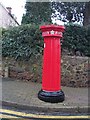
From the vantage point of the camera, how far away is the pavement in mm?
5348

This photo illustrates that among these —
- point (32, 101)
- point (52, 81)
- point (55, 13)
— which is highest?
point (55, 13)

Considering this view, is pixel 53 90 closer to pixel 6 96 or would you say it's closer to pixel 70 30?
pixel 6 96

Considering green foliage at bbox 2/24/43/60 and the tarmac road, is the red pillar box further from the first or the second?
green foliage at bbox 2/24/43/60

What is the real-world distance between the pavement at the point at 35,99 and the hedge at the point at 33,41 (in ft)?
3.58

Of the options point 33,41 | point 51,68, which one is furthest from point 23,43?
point 51,68

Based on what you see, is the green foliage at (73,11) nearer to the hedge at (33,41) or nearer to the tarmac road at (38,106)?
the hedge at (33,41)

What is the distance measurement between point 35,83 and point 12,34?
1.84 metres

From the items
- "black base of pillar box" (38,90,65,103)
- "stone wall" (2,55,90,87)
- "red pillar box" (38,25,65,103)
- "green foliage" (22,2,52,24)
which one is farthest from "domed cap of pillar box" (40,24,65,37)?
"green foliage" (22,2,52,24)

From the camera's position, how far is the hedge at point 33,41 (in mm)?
8250

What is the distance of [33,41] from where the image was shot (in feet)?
27.2

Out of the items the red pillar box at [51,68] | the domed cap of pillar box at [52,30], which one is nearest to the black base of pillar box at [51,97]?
the red pillar box at [51,68]

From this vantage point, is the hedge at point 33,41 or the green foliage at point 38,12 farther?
the green foliage at point 38,12

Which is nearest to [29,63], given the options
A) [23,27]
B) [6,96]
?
[23,27]

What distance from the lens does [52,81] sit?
5.82m
